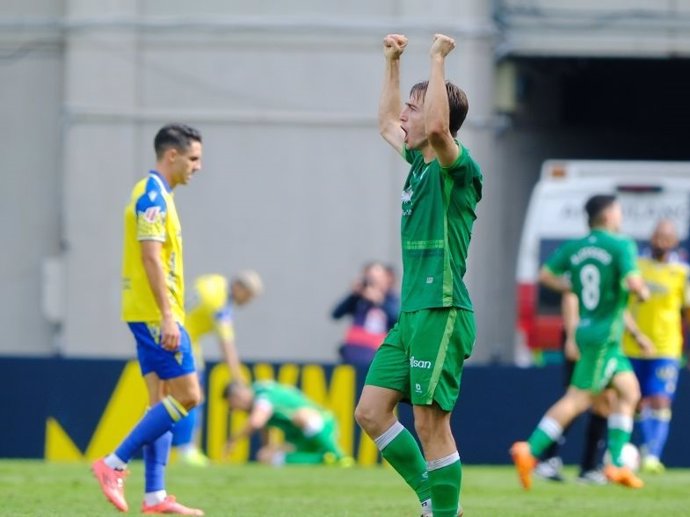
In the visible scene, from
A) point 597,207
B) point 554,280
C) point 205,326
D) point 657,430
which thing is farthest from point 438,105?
point 205,326

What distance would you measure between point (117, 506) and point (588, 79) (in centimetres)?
1683

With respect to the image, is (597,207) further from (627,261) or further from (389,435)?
(389,435)

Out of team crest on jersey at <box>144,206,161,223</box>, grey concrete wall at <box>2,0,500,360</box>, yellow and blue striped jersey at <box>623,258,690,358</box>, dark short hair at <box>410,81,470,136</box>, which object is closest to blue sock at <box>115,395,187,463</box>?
team crest on jersey at <box>144,206,161,223</box>

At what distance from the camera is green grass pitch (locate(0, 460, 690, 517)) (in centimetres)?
1068

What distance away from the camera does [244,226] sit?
22.4 metres

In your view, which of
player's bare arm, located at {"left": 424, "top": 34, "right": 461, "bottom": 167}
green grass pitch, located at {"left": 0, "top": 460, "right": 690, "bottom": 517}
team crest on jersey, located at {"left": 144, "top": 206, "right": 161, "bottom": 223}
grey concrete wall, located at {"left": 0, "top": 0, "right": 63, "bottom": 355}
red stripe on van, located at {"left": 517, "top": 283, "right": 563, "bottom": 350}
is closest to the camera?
player's bare arm, located at {"left": 424, "top": 34, "right": 461, "bottom": 167}

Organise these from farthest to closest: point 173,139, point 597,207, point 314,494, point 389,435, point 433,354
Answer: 1. point 597,207
2. point 314,494
3. point 173,139
4. point 389,435
5. point 433,354

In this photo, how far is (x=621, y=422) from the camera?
1330 centimetres

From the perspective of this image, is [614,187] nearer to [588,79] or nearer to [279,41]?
[279,41]

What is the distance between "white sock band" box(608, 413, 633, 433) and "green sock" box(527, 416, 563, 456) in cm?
56

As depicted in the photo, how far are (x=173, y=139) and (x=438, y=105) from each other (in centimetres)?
262

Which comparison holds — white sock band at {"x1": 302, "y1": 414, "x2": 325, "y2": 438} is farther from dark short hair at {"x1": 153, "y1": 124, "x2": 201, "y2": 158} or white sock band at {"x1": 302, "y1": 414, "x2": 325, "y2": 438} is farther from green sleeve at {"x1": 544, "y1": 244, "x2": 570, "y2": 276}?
dark short hair at {"x1": 153, "y1": 124, "x2": 201, "y2": 158}

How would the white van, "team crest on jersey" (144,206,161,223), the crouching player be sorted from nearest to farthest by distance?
"team crest on jersey" (144,206,161,223) → the crouching player → the white van

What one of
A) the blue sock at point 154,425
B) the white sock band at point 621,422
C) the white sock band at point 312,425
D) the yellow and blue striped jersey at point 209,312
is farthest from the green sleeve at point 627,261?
the yellow and blue striped jersey at point 209,312
